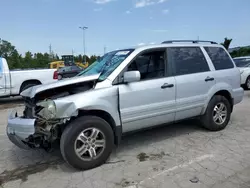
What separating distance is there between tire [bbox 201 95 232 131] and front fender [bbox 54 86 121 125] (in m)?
2.07

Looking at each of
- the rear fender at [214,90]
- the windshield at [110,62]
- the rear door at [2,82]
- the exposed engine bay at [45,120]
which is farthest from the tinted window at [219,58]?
the rear door at [2,82]

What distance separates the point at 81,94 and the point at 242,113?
4.88 meters

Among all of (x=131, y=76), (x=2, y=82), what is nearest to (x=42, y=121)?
(x=131, y=76)

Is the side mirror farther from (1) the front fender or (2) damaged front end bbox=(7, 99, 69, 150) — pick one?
(2) damaged front end bbox=(7, 99, 69, 150)

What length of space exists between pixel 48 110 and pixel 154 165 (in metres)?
1.73

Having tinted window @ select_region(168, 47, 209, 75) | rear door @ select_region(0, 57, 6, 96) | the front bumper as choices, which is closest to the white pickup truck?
rear door @ select_region(0, 57, 6, 96)

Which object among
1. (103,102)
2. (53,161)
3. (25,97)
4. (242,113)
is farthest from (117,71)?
(242,113)

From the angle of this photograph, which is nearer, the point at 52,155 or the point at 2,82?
the point at 52,155

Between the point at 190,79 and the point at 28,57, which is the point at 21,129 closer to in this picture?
the point at 190,79

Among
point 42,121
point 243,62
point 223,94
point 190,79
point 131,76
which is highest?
point 243,62

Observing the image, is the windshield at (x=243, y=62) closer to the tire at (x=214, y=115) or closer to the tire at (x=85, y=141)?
the tire at (x=214, y=115)

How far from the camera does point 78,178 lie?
127 inches

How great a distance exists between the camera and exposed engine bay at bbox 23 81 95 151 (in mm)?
3221

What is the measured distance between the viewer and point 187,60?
446 cm
